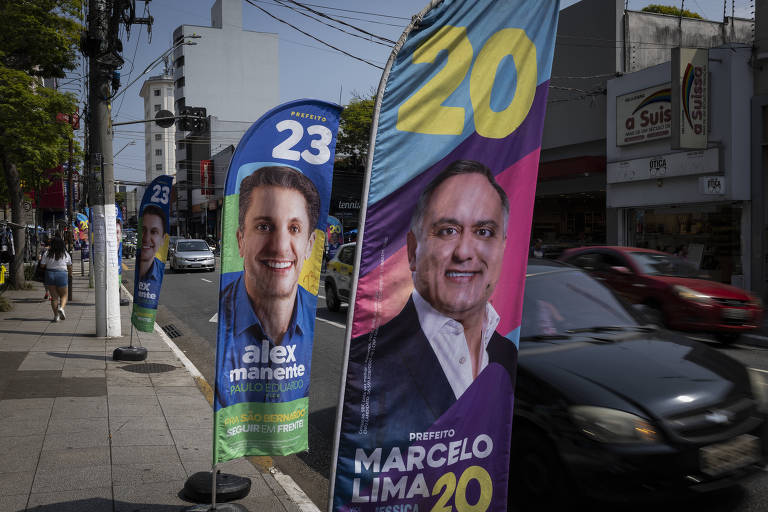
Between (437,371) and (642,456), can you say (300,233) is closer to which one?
(437,371)

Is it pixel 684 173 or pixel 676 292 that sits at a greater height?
pixel 684 173

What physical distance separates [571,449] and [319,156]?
93.7 inches

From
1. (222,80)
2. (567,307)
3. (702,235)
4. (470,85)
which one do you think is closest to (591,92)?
(702,235)

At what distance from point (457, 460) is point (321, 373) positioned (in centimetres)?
648

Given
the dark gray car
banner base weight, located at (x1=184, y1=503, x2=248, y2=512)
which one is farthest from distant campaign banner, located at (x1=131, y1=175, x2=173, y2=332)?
the dark gray car

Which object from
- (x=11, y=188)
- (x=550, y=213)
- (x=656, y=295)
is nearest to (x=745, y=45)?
(x=550, y=213)

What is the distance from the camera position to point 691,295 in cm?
1102

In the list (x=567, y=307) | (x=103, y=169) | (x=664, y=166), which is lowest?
(x=567, y=307)

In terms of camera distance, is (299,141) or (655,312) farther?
(655,312)

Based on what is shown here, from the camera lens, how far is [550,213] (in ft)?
95.7

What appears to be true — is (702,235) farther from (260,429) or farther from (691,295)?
(260,429)

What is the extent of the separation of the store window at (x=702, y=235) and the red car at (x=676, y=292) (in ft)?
27.0

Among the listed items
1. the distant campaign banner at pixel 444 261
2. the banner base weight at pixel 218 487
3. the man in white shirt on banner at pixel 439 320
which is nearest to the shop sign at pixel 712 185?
the banner base weight at pixel 218 487

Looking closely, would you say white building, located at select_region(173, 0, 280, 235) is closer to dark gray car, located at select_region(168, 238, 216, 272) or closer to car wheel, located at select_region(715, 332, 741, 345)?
dark gray car, located at select_region(168, 238, 216, 272)
